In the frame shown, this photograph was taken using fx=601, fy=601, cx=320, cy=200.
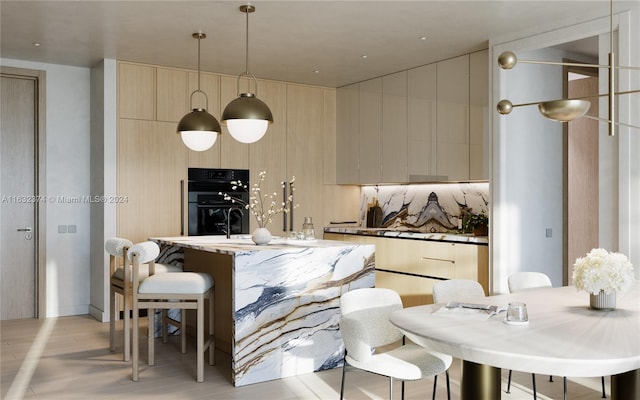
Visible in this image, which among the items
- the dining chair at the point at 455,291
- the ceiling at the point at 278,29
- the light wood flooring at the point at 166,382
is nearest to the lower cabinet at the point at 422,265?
the light wood flooring at the point at 166,382

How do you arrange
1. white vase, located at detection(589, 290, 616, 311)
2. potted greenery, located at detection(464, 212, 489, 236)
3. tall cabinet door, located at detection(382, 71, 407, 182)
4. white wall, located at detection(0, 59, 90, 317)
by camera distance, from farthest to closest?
tall cabinet door, located at detection(382, 71, 407, 182)
white wall, located at detection(0, 59, 90, 317)
potted greenery, located at detection(464, 212, 489, 236)
white vase, located at detection(589, 290, 616, 311)

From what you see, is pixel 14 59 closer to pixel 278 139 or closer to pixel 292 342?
pixel 278 139

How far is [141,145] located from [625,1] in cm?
443

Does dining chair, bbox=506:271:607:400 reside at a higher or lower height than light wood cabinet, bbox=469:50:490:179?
lower

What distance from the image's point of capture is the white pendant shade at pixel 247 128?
13.1 feet

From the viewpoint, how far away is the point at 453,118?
5664 mm

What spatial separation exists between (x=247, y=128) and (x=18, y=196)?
327 centimetres

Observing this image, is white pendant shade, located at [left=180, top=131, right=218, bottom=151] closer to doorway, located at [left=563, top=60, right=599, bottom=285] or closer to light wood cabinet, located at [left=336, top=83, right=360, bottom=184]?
light wood cabinet, located at [left=336, top=83, right=360, bottom=184]

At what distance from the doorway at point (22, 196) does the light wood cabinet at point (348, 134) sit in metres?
3.26

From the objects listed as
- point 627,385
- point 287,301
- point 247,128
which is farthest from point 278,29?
point 627,385

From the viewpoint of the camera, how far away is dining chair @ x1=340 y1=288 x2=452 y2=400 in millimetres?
2770

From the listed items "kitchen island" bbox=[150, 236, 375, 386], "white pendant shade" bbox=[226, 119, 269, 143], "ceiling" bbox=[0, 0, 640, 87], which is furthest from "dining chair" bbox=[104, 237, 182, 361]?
"ceiling" bbox=[0, 0, 640, 87]

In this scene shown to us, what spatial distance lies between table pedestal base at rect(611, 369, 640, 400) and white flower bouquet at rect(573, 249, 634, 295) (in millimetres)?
367

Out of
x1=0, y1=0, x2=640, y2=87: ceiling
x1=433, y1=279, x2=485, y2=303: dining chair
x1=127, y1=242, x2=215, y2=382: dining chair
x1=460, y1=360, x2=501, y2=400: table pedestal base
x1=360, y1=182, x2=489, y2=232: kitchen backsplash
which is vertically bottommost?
x1=460, y1=360, x2=501, y2=400: table pedestal base
